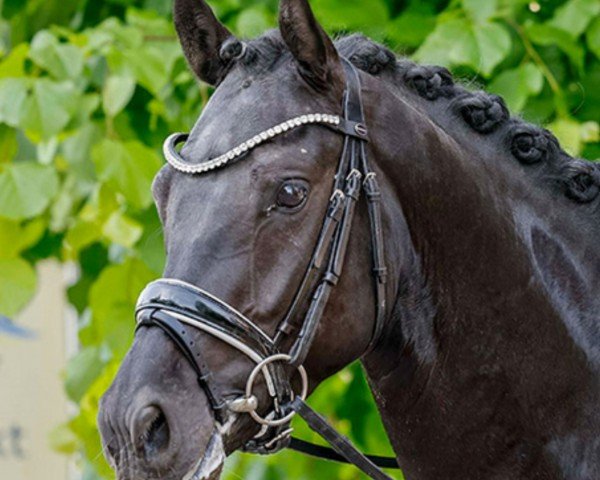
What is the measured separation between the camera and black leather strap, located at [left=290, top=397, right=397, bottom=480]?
95.3 inches

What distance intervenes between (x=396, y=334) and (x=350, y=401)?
2.00 metres

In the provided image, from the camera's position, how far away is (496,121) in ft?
8.89

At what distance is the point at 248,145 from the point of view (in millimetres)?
2406

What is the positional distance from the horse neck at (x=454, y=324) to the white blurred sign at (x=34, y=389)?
6.85 m

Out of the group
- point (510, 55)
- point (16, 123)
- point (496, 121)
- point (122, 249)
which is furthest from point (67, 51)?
point (496, 121)

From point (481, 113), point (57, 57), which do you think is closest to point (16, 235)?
point (57, 57)

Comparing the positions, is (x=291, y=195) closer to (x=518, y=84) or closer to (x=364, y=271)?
(x=364, y=271)

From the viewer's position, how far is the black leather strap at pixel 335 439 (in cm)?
242

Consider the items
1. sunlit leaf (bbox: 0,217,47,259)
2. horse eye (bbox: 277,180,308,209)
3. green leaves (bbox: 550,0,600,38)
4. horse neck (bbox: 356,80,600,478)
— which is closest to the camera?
horse eye (bbox: 277,180,308,209)

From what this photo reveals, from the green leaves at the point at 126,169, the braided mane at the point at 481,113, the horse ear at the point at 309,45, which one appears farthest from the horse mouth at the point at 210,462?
the green leaves at the point at 126,169

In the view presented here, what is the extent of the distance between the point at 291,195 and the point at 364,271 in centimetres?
20

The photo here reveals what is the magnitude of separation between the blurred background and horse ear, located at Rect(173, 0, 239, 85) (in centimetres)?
134

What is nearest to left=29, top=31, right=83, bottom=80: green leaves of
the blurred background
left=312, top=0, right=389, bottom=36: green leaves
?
the blurred background

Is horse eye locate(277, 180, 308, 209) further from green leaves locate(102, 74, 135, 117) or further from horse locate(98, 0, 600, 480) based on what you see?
green leaves locate(102, 74, 135, 117)
